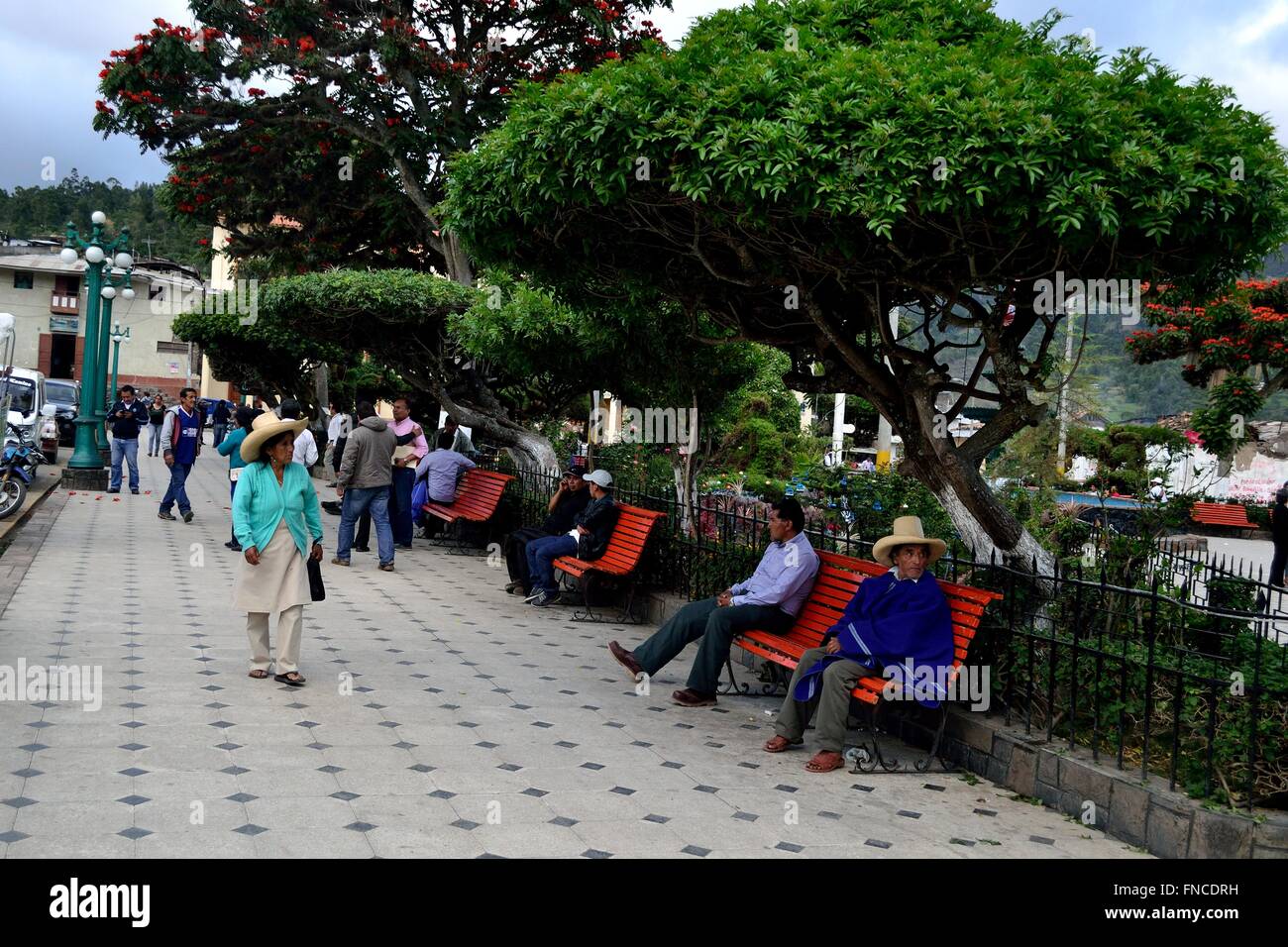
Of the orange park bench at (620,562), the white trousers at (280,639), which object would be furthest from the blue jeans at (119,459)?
the white trousers at (280,639)

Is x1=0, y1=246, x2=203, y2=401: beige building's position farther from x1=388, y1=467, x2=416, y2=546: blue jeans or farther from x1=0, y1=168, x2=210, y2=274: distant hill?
x1=388, y1=467, x2=416, y2=546: blue jeans

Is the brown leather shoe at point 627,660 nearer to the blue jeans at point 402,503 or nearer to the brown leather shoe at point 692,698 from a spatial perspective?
the brown leather shoe at point 692,698

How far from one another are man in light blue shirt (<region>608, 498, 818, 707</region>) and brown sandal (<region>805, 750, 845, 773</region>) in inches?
52.0

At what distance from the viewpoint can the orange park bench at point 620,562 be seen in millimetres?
10445

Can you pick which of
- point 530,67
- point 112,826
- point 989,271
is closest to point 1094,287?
point 989,271

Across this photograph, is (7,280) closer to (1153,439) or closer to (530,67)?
(530,67)

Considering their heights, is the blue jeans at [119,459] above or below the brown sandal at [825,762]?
above

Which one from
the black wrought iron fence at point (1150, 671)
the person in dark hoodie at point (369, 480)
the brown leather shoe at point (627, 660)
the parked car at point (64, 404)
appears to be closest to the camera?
the black wrought iron fence at point (1150, 671)

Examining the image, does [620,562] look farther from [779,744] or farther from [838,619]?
[779,744]

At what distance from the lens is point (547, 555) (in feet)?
37.1

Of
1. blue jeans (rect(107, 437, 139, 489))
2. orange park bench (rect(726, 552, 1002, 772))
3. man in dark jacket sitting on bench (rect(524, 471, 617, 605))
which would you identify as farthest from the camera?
blue jeans (rect(107, 437, 139, 489))

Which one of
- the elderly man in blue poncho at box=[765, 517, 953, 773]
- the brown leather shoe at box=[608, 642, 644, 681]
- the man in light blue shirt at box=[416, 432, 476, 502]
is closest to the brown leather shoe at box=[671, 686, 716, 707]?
the brown leather shoe at box=[608, 642, 644, 681]

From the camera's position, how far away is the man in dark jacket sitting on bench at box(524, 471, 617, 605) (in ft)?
35.7

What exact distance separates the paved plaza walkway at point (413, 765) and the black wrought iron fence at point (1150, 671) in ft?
1.64
